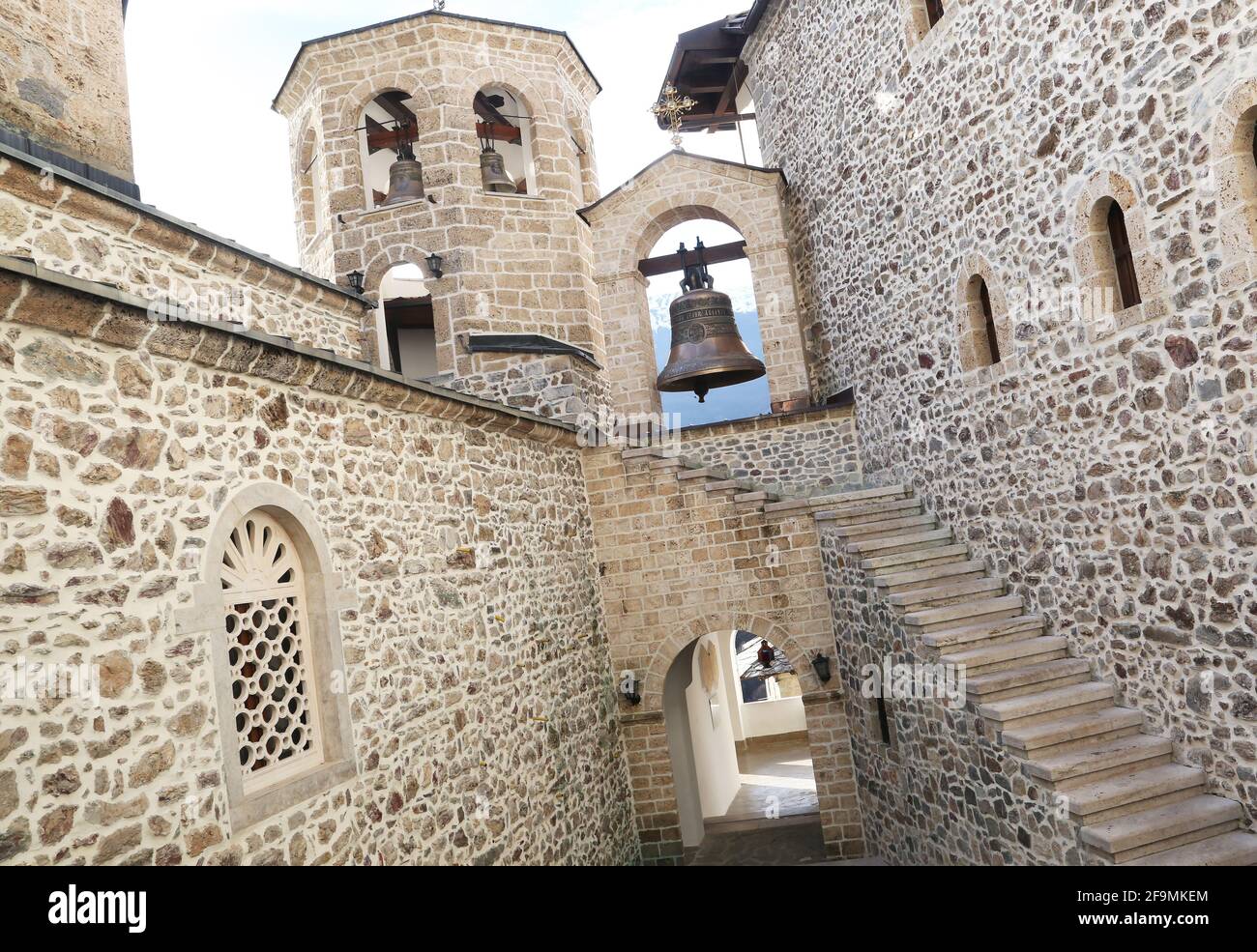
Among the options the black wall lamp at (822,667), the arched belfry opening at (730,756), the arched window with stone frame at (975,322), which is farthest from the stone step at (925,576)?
the arched belfry opening at (730,756)

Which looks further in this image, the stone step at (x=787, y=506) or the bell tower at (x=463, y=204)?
the bell tower at (x=463, y=204)

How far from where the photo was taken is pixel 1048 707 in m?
6.09

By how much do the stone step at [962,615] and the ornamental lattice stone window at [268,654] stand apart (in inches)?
189

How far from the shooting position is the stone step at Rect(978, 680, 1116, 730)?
6.08 m

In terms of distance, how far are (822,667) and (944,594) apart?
174cm

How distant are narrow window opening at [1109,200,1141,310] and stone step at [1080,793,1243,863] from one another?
3.19m

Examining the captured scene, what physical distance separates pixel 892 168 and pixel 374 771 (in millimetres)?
7146

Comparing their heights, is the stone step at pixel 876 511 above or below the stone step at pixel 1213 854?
above

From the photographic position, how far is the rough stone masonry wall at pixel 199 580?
9.93 feet

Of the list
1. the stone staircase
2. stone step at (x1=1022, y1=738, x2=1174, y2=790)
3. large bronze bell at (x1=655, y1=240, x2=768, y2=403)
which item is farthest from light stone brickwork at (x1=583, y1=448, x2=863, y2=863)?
stone step at (x1=1022, y1=738, x2=1174, y2=790)

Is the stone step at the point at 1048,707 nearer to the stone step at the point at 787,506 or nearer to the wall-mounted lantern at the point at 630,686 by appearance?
the stone step at the point at 787,506

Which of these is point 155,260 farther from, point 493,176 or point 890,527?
point 890,527

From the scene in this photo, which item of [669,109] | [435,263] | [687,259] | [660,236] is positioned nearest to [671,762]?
[687,259]
